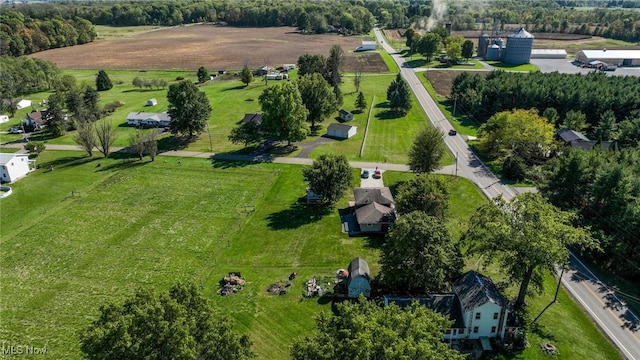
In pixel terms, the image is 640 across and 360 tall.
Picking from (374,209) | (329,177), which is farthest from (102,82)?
(374,209)

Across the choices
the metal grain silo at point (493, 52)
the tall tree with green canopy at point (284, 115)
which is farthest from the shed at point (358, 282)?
the metal grain silo at point (493, 52)

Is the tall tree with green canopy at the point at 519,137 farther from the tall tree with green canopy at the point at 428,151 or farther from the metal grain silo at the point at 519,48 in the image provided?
the metal grain silo at the point at 519,48

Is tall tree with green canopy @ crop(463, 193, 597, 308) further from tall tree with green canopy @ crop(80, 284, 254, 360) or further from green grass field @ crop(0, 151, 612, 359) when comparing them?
tall tree with green canopy @ crop(80, 284, 254, 360)

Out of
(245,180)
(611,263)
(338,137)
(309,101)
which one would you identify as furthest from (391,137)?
(611,263)

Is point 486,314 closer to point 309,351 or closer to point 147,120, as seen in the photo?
point 309,351

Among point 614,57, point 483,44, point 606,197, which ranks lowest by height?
point 606,197

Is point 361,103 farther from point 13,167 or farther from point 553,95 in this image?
point 13,167
